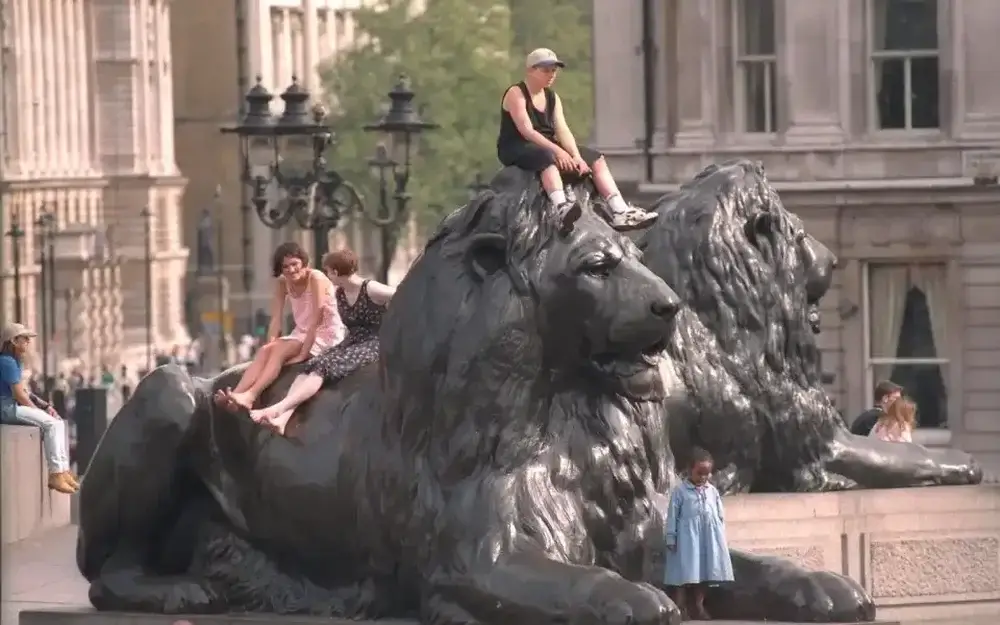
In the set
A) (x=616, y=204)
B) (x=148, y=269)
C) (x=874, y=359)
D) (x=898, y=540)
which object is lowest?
(x=148, y=269)

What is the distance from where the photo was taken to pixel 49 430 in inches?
991

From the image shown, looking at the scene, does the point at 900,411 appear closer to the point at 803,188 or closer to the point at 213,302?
the point at 803,188

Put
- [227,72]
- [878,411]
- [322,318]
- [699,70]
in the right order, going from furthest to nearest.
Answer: [227,72] < [699,70] < [878,411] < [322,318]

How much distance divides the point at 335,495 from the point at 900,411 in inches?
290

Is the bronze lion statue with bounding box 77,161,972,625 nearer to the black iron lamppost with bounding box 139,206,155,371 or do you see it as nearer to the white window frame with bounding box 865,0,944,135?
the white window frame with bounding box 865,0,944,135

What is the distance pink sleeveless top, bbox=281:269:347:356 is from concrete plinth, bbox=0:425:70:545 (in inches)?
273

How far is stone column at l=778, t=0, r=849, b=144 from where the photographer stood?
5284 centimetres

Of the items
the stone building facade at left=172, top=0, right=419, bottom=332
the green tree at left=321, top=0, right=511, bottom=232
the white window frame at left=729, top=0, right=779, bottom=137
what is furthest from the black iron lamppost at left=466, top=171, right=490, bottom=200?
the stone building facade at left=172, top=0, right=419, bottom=332

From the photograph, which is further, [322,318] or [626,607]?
[322,318]

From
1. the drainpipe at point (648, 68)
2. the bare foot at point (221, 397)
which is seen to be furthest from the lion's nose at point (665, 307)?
the drainpipe at point (648, 68)

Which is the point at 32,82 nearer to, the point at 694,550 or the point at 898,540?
the point at 898,540

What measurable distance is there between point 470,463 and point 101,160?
9592 cm

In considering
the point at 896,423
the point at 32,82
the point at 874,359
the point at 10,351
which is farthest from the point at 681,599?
the point at 32,82

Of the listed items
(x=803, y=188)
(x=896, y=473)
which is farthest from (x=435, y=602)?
(x=803, y=188)
